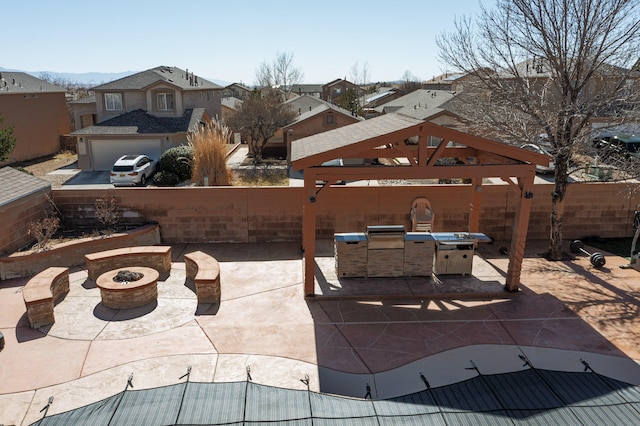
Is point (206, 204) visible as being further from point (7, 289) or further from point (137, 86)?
point (137, 86)

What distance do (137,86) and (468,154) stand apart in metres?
26.8

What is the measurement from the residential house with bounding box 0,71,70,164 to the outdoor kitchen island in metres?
28.5

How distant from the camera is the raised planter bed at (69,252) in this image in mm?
Answer: 11711

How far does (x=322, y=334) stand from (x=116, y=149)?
25.0 meters

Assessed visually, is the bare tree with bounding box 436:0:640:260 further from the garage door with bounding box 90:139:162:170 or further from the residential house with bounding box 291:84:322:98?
the residential house with bounding box 291:84:322:98

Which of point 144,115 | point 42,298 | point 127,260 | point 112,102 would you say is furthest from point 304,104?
point 42,298

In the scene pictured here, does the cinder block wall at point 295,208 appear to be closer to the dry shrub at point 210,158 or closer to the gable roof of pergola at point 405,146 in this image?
the gable roof of pergola at point 405,146

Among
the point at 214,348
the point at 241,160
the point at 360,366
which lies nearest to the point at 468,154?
the point at 360,366

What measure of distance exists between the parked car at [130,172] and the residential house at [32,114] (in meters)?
10.5

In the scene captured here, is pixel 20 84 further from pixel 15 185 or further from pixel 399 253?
pixel 399 253

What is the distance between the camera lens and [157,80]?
32812 mm

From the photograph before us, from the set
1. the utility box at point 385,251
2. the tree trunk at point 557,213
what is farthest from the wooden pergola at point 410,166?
the tree trunk at point 557,213

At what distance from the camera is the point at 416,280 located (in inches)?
452

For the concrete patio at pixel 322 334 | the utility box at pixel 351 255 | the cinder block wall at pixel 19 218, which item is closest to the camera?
the concrete patio at pixel 322 334
